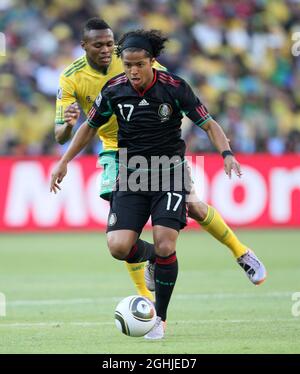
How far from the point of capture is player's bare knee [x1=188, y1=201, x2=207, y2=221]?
879cm

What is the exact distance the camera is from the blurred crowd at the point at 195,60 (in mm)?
18297

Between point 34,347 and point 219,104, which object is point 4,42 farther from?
point 34,347

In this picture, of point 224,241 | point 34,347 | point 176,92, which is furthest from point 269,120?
point 34,347

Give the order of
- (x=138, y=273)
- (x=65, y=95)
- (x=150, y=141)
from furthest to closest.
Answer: (x=65, y=95), (x=138, y=273), (x=150, y=141)

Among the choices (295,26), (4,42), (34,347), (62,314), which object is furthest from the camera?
(295,26)

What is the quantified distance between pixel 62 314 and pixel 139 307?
1.85m

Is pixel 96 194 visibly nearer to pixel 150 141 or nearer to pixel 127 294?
pixel 127 294

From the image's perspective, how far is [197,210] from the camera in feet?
28.9

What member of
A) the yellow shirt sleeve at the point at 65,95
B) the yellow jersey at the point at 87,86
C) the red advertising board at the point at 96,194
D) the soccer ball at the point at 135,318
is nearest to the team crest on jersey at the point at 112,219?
the soccer ball at the point at 135,318

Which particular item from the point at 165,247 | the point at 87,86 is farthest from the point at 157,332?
the point at 87,86

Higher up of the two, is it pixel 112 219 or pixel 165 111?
pixel 165 111

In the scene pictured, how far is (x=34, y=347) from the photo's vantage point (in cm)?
688

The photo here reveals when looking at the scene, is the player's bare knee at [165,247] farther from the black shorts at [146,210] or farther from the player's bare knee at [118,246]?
the player's bare knee at [118,246]

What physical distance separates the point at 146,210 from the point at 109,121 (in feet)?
4.91
